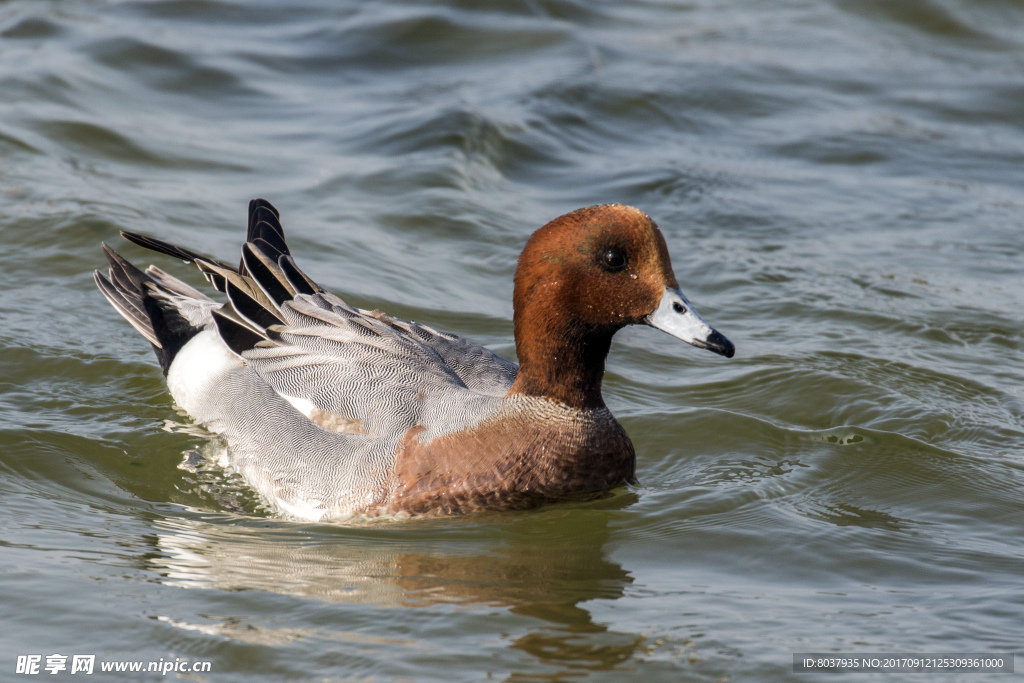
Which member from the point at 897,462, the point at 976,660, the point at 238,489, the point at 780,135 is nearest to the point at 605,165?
the point at 780,135

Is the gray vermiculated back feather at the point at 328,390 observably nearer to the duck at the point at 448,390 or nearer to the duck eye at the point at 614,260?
the duck at the point at 448,390

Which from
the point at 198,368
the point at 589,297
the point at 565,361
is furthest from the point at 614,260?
the point at 198,368

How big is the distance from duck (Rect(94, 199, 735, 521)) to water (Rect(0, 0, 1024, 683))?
187mm

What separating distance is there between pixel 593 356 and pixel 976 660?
2017mm

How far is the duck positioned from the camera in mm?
5230

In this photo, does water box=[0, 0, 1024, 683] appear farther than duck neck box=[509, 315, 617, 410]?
No

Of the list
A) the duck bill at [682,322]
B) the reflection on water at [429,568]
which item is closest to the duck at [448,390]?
the duck bill at [682,322]

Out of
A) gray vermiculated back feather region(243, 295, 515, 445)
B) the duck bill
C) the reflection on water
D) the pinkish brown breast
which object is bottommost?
the reflection on water

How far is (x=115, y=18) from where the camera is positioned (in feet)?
42.7

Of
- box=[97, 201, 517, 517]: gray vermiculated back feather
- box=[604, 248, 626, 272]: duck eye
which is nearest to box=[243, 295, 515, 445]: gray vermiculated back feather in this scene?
box=[97, 201, 517, 517]: gray vermiculated back feather

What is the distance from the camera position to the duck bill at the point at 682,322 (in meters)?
5.12

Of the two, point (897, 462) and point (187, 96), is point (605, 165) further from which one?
point (897, 462)

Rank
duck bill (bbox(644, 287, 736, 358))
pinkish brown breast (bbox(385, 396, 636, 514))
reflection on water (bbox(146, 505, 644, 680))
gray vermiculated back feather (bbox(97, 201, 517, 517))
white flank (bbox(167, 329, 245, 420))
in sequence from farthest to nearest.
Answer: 1. white flank (bbox(167, 329, 245, 420))
2. gray vermiculated back feather (bbox(97, 201, 517, 517))
3. pinkish brown breast (bbox(385, 396, 636, 514))
4. duck bill (bbox(644, 287, 736, 358))
5. reflection on water (bbox(146, 505, 644, 680))

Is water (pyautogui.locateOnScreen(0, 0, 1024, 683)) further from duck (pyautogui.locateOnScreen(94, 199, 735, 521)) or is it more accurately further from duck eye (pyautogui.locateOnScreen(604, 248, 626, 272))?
duck eye (pyautogui.locateOnScreen(604, 248, 626, 272))
